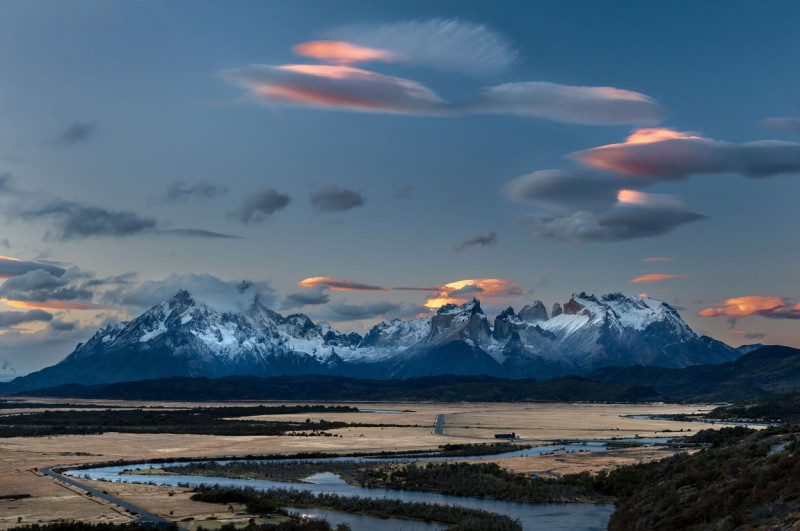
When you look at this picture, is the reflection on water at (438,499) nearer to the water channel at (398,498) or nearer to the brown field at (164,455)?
the water channel at (398,498)

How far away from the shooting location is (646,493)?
74188mm

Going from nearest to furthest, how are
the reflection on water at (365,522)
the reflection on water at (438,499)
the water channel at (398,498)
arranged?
the reflection on water at (365,522) < the water channel at (398,498) < the reflection on water at (438,499)

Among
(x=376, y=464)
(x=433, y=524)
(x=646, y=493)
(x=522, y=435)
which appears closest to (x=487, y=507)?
(x=433, y=524)

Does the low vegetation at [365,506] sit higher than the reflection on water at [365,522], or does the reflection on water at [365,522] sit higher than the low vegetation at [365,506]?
the low vegetation at [365,506]

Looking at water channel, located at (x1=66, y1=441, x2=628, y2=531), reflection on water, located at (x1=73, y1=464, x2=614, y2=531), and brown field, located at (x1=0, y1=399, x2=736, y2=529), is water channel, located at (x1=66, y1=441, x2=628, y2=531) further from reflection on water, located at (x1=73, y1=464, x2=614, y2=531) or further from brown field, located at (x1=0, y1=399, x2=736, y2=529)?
brown field, located at (x1=0, y1=399, x2=736, y2=529)

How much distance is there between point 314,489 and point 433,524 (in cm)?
2571

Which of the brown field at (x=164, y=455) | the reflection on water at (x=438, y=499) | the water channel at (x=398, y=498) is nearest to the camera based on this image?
the water channel at (x=398, y=498)

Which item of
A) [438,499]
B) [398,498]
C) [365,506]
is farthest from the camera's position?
[398,498]

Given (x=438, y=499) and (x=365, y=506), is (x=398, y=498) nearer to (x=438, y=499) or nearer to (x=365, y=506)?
(x=438, y=499)

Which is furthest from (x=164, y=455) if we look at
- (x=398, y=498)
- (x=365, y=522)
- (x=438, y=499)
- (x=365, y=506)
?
(x=365, y=522)

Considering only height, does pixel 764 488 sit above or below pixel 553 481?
above

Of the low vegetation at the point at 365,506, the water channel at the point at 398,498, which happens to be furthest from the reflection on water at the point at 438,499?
the low vegetation at the point at 365,506

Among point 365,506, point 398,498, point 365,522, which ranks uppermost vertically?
point 365,506

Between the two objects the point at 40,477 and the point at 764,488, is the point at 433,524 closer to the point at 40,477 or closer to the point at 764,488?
the point at 764,488
